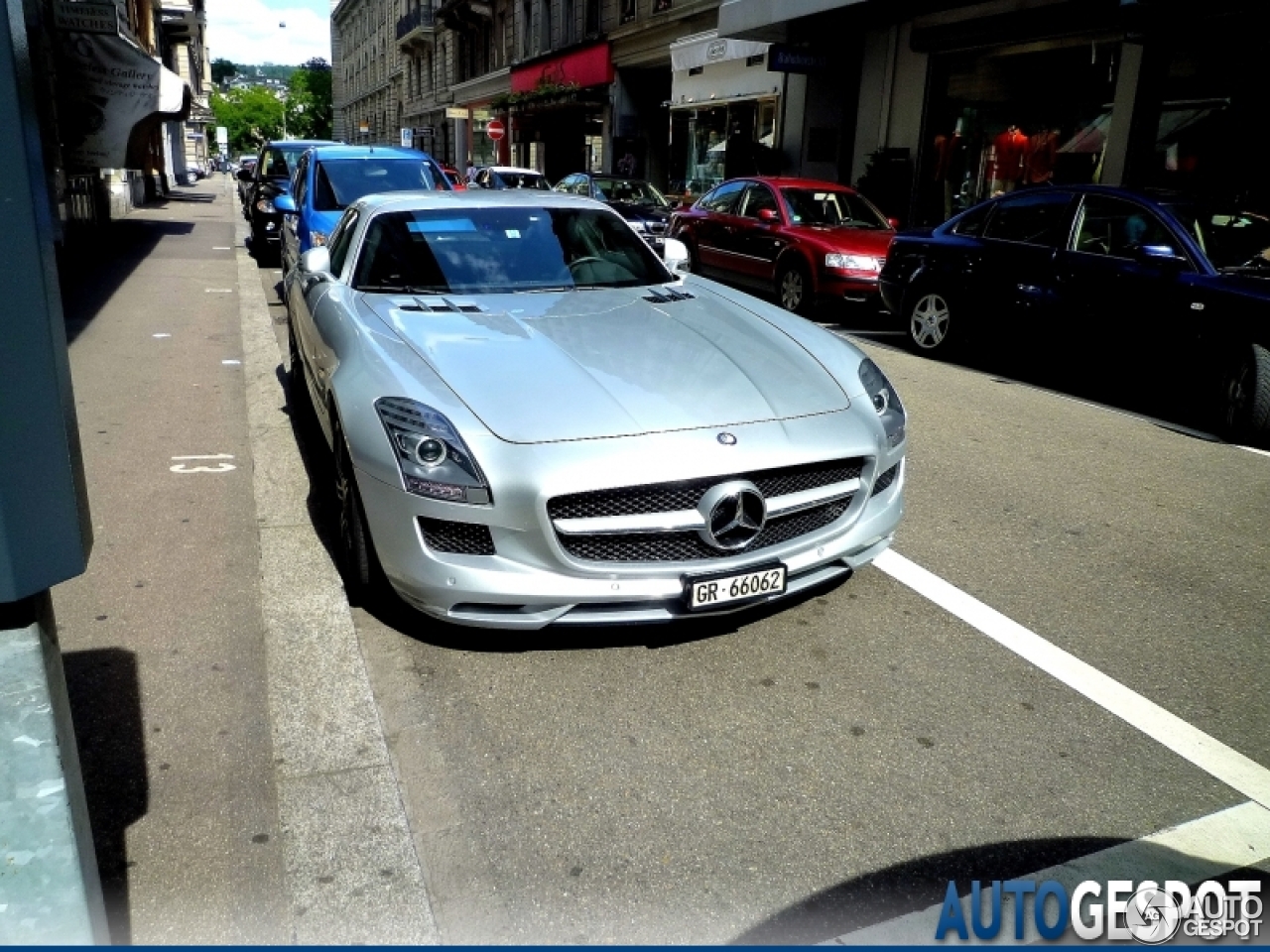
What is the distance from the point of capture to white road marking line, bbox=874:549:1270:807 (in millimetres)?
2961

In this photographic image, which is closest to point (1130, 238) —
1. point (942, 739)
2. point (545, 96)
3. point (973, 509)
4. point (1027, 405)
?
point (1027, 405)

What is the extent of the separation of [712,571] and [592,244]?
2.56 metres

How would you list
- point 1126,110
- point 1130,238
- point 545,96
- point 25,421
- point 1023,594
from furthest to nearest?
point 545,96 < point 1126,110 < point 1130,238 < point 1023,594 < point 25,421

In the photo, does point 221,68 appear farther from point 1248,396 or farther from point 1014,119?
point 1248,396

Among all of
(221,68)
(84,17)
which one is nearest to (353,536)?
(84,17)

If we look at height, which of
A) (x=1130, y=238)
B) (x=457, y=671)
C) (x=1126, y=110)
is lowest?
(x=457, y=671)

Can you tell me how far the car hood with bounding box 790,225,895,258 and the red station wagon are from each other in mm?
11

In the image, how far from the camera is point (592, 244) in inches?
205

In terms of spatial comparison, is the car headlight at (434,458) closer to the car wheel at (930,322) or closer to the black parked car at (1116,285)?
the black parked car at (1116,285)

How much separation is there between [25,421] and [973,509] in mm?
4553

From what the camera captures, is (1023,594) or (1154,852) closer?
(1154,852)

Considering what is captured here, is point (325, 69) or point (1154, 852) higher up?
point (325, 69)

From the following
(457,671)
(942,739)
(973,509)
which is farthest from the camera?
(973,509)

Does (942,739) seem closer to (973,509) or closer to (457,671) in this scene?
(457,671)
